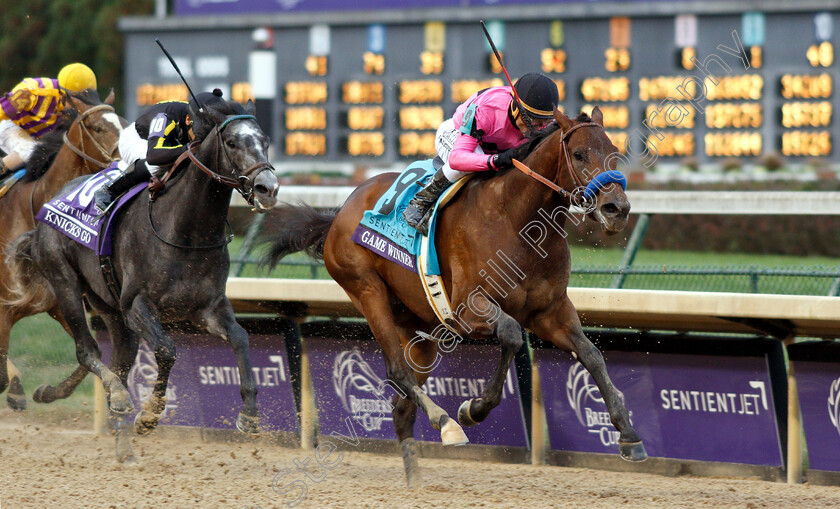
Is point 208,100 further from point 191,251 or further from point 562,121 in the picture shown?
point 562,121

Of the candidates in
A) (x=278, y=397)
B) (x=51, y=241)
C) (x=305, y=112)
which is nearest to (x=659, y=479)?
(x=278, y=397)

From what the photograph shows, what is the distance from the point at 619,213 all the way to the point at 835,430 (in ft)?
5.63

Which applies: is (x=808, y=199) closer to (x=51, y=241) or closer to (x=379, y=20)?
(x=51, y=241)

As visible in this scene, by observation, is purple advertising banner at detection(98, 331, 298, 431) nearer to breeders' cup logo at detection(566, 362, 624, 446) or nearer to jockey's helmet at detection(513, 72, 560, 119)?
breeders' cup logo at detection(566, 362, 624, 446)

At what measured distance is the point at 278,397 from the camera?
20.8 ft

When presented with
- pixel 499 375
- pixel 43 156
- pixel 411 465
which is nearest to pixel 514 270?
pixel 499 375

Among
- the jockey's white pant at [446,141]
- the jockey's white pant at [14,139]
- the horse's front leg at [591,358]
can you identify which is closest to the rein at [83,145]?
the jockey's white pant at [14,139]

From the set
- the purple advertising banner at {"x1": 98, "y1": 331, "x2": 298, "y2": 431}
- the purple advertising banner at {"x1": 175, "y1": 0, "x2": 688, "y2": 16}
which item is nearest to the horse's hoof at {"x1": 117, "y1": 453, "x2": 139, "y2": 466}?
the purple advertising banner at {"x1": 98, "y1": 331, "x2": 298, "y2": 431}

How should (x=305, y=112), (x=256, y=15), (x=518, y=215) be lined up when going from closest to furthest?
(x=518, y=215) < (x=305, y=112) < (x=256, y=15)

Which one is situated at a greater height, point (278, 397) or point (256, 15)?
point (256, 15)

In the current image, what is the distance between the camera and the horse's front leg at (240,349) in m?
4.62

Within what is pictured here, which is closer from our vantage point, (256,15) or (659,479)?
(659,479)

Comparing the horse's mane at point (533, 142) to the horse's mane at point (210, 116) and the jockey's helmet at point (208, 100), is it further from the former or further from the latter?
the jockey's helmet at point (208, 100)

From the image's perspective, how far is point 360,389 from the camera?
19.9 ft
